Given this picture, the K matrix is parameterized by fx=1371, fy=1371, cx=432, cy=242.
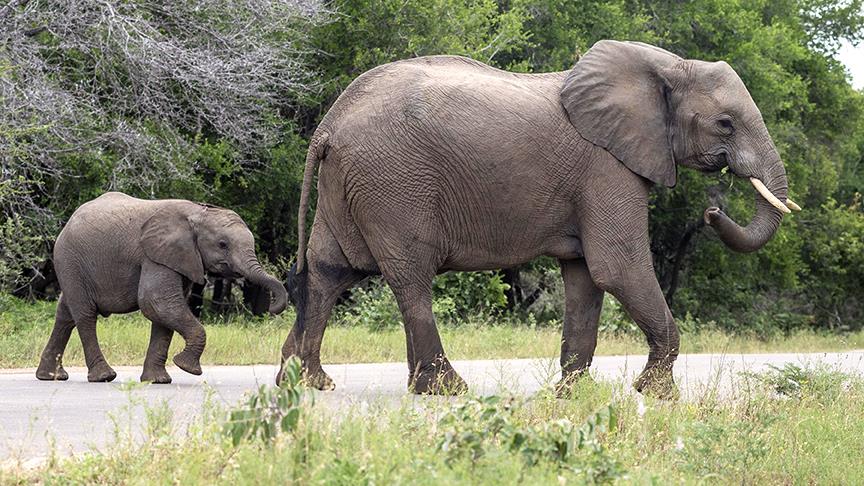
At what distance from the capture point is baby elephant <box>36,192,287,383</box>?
39.2ft

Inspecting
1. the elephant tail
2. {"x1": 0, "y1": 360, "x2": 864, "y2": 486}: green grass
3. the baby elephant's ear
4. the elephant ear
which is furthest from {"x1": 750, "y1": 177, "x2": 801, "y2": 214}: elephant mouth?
the baby elephant's ear

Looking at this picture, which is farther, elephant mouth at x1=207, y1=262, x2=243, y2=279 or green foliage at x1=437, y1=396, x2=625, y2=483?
elephant mouth at x1=207, y1=262, x2=243, y2=279

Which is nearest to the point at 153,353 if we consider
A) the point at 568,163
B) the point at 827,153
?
the point at 568,163

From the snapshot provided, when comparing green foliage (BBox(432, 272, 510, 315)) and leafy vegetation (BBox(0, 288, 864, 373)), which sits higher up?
green foliage (BBox(432, 272, 510, 315))

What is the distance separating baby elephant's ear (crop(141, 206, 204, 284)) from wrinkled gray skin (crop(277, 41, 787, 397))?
1473 mm

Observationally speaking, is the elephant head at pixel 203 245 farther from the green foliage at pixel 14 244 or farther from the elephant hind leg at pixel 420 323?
the green foliage at pixel 14 244

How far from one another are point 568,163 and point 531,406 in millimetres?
2512

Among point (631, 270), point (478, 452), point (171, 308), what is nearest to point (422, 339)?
point (631, 270)

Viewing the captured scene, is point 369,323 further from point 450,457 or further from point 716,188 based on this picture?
point 716,188

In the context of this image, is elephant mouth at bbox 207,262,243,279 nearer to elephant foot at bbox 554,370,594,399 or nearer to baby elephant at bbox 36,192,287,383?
baby elephant at bbox 36,192,287,383

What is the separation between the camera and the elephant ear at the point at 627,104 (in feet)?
35.2

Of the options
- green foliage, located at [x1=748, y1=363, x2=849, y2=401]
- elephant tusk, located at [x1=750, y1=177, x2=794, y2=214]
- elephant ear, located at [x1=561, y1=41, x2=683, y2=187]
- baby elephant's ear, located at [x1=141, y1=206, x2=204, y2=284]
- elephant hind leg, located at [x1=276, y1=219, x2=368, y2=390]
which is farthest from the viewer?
baby elephant's ear, located at [x1=141, y1=206, x2=204, y2=284]

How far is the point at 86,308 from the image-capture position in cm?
1231

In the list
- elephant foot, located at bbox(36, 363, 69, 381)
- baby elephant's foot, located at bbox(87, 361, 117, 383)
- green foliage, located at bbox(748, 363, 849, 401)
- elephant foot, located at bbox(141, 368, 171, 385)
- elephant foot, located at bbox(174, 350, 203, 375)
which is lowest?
elephant foot, located at bbox(36, 363, 69, 381)
